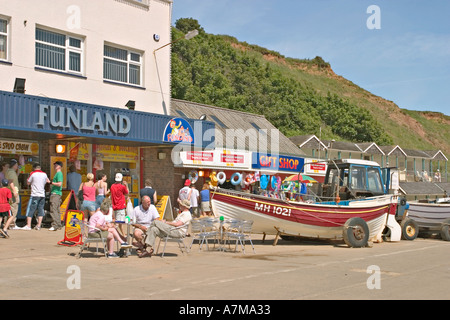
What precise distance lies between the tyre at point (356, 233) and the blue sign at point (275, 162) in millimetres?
12580

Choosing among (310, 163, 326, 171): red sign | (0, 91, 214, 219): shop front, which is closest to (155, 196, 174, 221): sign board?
(0, 91, 214, 219): shop front

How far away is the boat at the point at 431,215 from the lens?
21.1 metres

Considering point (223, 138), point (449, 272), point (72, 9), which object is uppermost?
point (72, 9)

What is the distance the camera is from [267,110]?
205ft

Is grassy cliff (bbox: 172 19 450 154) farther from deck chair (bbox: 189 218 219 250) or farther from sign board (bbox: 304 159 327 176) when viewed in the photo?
deck chair (bbox: 189 218 219 250)

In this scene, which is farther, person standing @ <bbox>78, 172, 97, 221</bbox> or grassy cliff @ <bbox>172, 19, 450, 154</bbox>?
grassy cliff @ <bbox>172, 19, 450, 154</bbox>

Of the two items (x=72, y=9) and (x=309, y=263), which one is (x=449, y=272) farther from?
(x=72, y=9)

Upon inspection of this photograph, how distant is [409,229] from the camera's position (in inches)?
803

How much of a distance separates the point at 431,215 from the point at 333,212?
6591 millimetres

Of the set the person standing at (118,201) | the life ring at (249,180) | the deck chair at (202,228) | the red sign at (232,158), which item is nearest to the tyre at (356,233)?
the deck chair at (202,228)

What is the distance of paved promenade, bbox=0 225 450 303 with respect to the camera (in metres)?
8.41

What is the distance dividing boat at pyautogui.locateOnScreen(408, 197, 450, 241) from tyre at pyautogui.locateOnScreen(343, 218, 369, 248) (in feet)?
16.5
